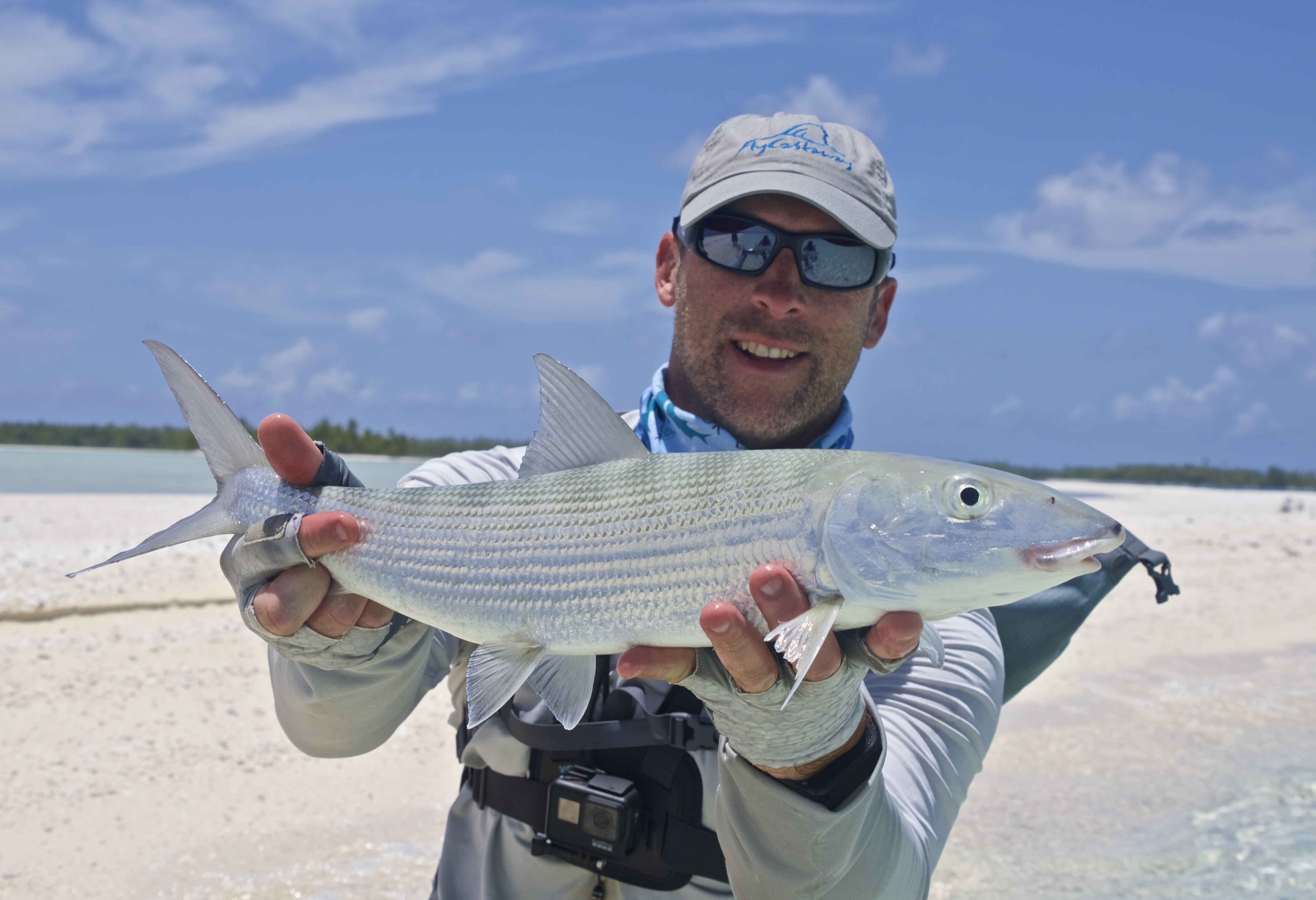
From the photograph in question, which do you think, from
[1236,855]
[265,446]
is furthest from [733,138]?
[1236,855]

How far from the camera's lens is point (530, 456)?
2975mm

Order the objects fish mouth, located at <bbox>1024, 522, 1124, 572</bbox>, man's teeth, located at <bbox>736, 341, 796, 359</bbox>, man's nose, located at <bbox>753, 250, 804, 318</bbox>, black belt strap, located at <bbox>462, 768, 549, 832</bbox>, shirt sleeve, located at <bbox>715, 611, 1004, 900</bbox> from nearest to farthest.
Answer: fish mouth, located at <bbox>1024, 522, 1124, 572</bbox>, shirt sleeve, located at <bbox>715, 611, 1004, 900</bbox>, black belt strap, located at <bbox>462, 768, 549, 832</bbox>, man's nose, located at <bbox>753, 250, 804, 318</bbox>, man's teeth, located at <bbox>736, 341, 796, 359</bbox>

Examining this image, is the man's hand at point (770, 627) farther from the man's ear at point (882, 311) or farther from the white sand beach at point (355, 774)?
the white sand beach at point (355, 774)

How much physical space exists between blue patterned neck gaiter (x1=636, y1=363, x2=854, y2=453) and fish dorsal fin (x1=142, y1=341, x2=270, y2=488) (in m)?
1.64

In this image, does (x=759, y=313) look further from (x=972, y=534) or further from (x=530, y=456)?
(x=972, y=534)

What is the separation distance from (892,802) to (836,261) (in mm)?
2227

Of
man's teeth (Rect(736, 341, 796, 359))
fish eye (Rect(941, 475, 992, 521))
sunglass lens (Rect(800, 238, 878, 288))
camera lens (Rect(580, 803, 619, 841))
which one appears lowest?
camera lens (Rect(580, 803, 619, 841))

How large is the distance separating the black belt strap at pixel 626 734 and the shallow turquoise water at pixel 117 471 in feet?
46.0

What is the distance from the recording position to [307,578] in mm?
2865

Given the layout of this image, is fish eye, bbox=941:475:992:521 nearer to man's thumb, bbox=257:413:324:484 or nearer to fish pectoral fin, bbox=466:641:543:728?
fish pectoral fin, bbox=466:641:543:728

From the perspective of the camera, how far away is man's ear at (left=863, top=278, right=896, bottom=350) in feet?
14.9

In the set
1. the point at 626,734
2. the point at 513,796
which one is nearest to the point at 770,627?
the point at 626,734

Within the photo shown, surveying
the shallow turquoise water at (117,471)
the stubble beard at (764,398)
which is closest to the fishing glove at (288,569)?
the stubble beard at (764,398)

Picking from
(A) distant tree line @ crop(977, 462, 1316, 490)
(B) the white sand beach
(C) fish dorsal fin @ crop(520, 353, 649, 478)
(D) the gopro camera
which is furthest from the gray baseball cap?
(A) distant tree line @ crop(977, 462, 1316, 490)
